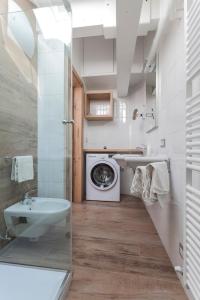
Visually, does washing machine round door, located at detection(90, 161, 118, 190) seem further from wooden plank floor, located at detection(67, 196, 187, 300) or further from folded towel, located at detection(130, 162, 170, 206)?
folded towel, located at detection(130, 162, 170, 206)

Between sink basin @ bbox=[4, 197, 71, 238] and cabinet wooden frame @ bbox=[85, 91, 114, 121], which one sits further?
cabinet wooden frame @ bbox=[85, 91, 114, 121]

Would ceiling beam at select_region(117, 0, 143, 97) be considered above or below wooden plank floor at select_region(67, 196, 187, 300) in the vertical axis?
above

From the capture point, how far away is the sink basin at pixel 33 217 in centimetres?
169

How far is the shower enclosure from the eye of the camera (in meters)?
Answer: 1.70

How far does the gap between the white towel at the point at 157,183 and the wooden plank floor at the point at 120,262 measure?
1.76 ft

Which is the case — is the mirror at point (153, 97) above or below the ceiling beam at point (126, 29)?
below

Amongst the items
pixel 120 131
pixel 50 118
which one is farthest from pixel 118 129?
pixel 50 118

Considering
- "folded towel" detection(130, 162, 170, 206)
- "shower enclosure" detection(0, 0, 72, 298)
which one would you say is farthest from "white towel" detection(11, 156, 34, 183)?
"folded towel" detection(130, 162, 170, 206)

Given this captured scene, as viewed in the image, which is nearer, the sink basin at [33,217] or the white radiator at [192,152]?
the white radiator at [192,152]

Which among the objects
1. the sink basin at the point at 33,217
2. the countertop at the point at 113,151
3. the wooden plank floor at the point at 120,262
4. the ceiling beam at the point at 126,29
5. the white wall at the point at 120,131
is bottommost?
the wooden plank floor at the point at 120,262

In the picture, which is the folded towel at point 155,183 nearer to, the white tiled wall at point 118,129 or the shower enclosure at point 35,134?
the shower enclosure at point 35,134

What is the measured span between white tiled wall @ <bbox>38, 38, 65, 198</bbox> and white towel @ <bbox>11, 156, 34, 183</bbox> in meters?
0.13

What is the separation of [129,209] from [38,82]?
227cm

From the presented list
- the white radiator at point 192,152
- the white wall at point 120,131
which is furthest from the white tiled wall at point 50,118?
the white wall at point 120,131
